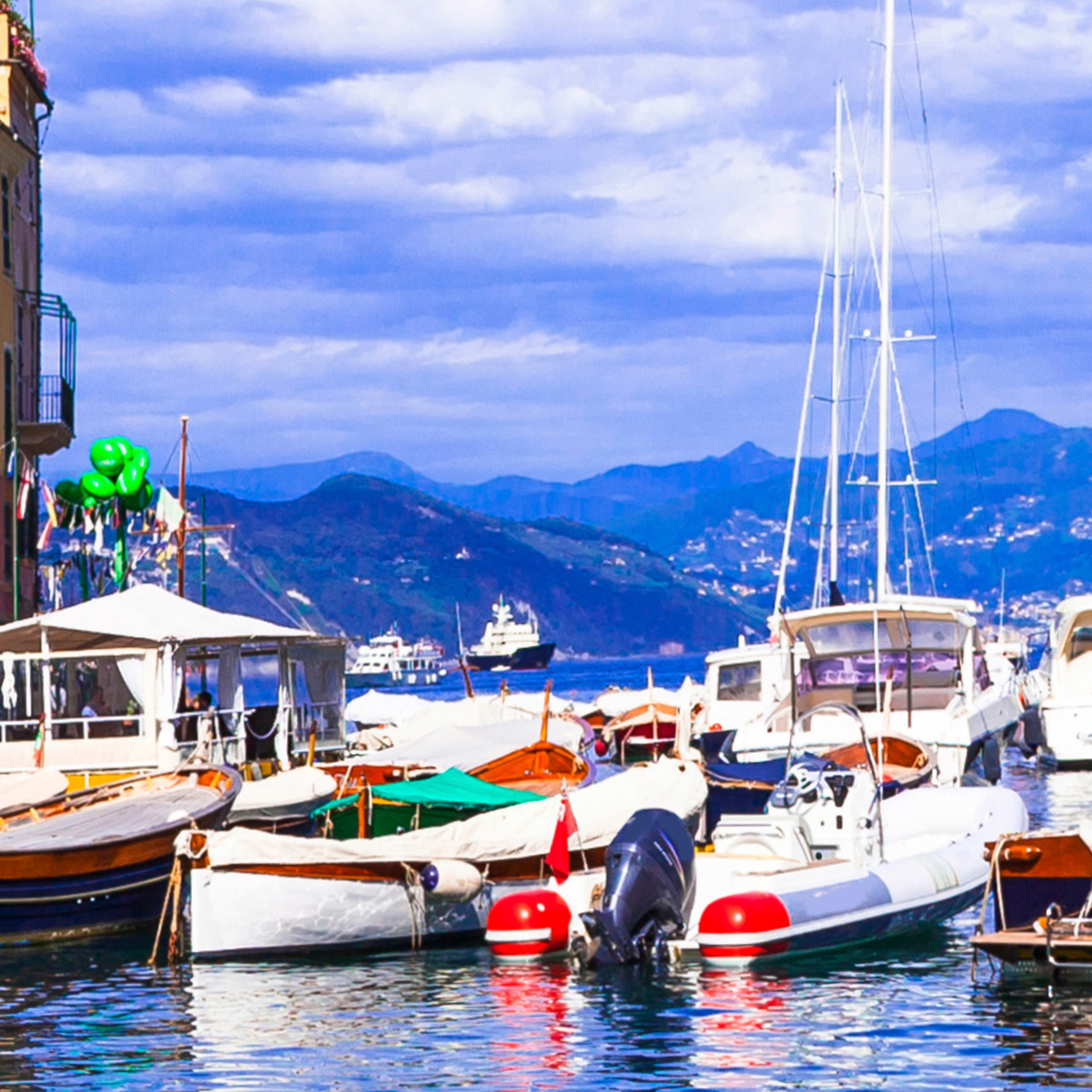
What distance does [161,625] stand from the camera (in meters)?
33.9

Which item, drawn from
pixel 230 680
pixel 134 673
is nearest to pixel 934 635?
pixel 230 680

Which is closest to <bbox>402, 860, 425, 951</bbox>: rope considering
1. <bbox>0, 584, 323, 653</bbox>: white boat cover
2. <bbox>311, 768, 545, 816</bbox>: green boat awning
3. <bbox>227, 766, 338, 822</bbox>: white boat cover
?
<bbox>311, 768, 545, 816</bbox>: green boat awning

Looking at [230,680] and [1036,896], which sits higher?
[230,680]

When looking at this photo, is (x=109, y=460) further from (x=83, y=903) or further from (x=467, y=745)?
(x=83, y=903)

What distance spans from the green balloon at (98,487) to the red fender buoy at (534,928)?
26026 millimetres

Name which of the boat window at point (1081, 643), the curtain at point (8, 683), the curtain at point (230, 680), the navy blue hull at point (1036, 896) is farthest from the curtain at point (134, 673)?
the boat window at point (1081, 643)

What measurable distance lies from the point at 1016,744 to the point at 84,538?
3336cm

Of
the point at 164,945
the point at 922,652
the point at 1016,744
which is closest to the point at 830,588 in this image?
the point at 922,652

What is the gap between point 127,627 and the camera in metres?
33.6

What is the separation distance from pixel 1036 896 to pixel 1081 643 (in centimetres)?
2981

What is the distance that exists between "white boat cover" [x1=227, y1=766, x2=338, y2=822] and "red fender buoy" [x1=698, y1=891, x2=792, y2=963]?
9.79m

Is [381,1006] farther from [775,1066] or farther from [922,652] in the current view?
[922,652]

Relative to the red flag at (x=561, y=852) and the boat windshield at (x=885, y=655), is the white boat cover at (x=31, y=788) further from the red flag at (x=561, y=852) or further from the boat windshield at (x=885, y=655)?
the boat windshield at (x=885, y=655)

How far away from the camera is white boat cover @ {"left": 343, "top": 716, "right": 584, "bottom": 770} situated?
119 ft
